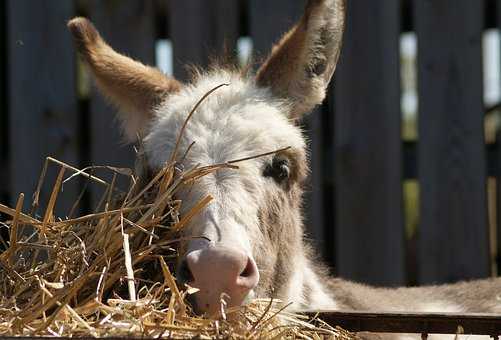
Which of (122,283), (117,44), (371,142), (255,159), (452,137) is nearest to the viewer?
(122,283)

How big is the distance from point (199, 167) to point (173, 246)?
0.28m

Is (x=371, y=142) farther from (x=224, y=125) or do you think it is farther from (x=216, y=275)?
(x=216, y=275)

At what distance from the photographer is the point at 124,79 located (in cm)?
332

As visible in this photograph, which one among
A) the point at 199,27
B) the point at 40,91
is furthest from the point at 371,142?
the point at 40,91

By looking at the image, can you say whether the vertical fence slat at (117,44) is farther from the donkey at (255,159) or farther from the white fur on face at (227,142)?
the white fur on face at (227,142)

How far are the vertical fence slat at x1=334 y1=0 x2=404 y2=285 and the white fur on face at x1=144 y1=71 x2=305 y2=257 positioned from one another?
1.52 m

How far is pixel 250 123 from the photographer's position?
284cm

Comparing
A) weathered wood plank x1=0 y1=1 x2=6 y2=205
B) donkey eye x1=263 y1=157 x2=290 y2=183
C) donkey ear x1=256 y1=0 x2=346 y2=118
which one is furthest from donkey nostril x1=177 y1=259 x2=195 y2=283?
weathered wood plank x1=0 y1=1 x2=6 y2=205

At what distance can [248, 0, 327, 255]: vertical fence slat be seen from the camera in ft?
15.3

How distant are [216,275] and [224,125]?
0.76 metres

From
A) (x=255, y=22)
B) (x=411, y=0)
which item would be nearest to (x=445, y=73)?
(x=411, y=0)

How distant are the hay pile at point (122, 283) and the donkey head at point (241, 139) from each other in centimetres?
8

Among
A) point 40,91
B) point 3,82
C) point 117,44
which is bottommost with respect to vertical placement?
point 40,91

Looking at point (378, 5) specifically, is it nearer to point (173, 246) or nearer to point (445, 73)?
point (445, 73)
